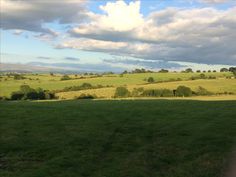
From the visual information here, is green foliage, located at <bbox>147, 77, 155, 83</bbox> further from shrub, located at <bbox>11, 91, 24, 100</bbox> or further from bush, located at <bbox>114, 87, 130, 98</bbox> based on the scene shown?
shrub, located at <bbox>11, 91, 24, 100</bbox>

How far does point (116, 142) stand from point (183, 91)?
2084 inches

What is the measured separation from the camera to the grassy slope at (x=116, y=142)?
15555mm

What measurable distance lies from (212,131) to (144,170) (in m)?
7.21

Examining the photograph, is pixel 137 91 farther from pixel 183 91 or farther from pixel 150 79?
pixel 150 79

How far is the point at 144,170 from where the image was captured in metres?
15.3

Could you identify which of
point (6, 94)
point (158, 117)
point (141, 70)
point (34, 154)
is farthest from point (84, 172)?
point (141, 70)

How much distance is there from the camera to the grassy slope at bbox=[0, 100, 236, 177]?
15555 millimetres

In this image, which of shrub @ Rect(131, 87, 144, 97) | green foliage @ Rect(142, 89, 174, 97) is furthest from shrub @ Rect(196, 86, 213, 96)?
shrub @ Rect(131, 87, 144, 97)

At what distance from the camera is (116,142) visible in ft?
64.0

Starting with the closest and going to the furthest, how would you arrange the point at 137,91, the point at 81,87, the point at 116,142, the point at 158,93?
the point at 116,142 → the point at 158,93 → the point at 137,91 → the point at 81,87

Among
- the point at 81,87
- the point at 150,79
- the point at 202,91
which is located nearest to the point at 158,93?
the point at 202,91

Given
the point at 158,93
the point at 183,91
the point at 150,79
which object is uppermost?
the point at 150,79

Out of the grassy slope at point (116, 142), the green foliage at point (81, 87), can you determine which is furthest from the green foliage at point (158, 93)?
the grassy slope at point (116, 142)

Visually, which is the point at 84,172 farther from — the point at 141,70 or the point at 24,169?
the point at 141,70
